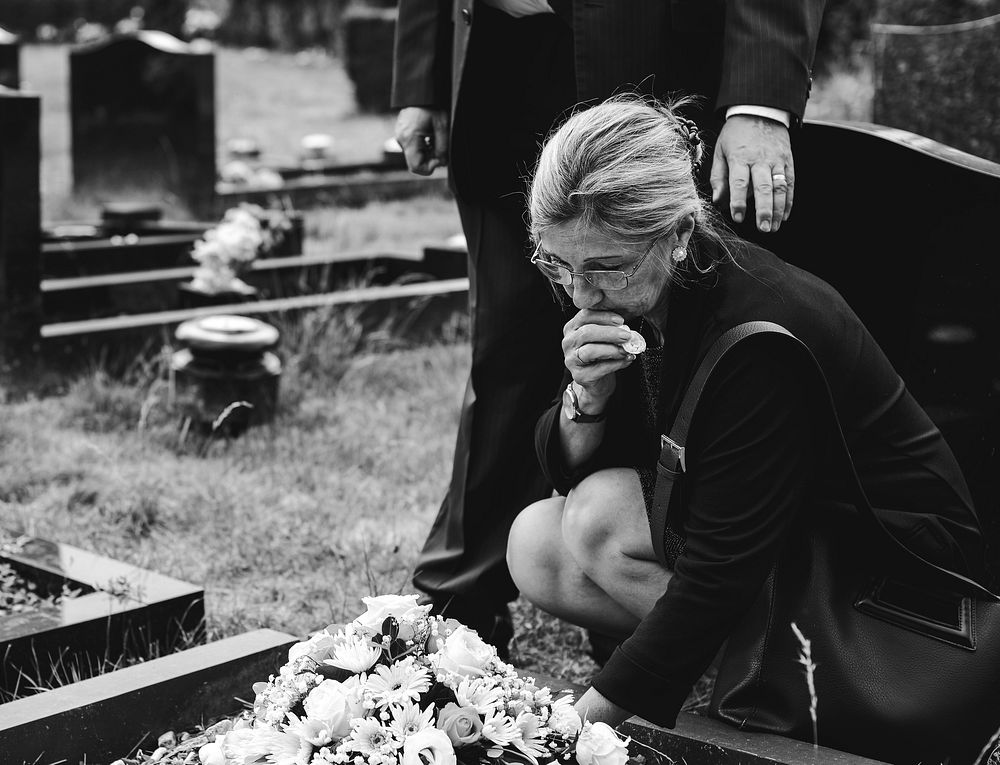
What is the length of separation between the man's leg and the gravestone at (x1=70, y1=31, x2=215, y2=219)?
6165mm

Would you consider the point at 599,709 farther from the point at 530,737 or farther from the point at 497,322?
the point at 497,322

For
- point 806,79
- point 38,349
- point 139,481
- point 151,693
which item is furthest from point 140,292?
point 806,79

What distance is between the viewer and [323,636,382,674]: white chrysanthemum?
1.65m

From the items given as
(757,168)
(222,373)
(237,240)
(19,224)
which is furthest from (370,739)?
(237,240)

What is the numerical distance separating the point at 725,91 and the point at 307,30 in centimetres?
2312

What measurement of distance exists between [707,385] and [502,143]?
38.2 inches

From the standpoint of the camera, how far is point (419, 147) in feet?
9.72

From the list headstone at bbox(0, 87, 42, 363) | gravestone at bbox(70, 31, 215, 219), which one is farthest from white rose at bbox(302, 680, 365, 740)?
gravestone at bbox(70, 31, 215, 219)

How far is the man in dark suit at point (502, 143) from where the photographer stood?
247cm

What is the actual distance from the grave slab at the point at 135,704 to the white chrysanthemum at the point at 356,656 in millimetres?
778

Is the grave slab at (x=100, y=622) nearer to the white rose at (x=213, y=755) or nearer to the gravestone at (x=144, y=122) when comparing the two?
the white rose at (x=213, y=755)

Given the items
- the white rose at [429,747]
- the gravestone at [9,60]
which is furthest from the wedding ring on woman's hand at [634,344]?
the gravestone at [9,60]

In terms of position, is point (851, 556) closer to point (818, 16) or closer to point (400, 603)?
point (400, 603)

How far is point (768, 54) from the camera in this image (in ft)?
7.41
